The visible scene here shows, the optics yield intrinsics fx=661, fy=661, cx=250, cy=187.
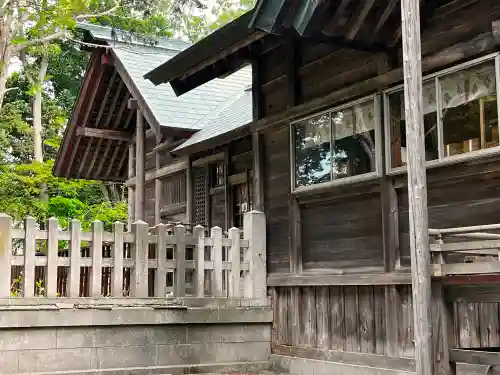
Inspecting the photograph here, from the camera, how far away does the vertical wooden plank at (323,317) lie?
973cm

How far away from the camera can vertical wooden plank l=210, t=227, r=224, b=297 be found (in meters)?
10.4

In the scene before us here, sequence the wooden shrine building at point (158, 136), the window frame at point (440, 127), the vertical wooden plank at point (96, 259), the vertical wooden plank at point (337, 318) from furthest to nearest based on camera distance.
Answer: the wooden shrine building at point (158, 136) → the vertical wooden plank at point (337, 318) → the vertical wooden plank at point (96, 259) → the window frame at point (440, 127)

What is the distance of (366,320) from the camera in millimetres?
9039

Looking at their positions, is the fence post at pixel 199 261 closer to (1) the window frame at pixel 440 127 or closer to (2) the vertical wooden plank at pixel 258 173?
(2) the vertical wooden plank at pixel 258 173

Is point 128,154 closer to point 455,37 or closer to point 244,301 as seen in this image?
point 244,301

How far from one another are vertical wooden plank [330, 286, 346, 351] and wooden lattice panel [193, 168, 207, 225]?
18.0 ft

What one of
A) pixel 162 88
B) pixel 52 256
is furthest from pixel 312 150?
pixel 162 88

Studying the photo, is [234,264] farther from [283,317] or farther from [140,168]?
[140,168]

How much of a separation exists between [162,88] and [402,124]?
8370 mm

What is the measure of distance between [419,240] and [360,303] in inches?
131

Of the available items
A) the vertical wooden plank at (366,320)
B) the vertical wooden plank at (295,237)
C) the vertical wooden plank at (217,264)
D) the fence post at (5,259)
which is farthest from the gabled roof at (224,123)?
the fence post at (5,259)

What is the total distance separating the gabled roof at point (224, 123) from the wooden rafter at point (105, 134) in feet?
10.2

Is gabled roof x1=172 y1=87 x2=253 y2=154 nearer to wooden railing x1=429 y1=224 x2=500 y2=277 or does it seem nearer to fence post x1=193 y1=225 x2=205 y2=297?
fence post x1=193 y1=225 x2=205 y2=297

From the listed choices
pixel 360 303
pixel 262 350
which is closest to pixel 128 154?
pixel 262 350
